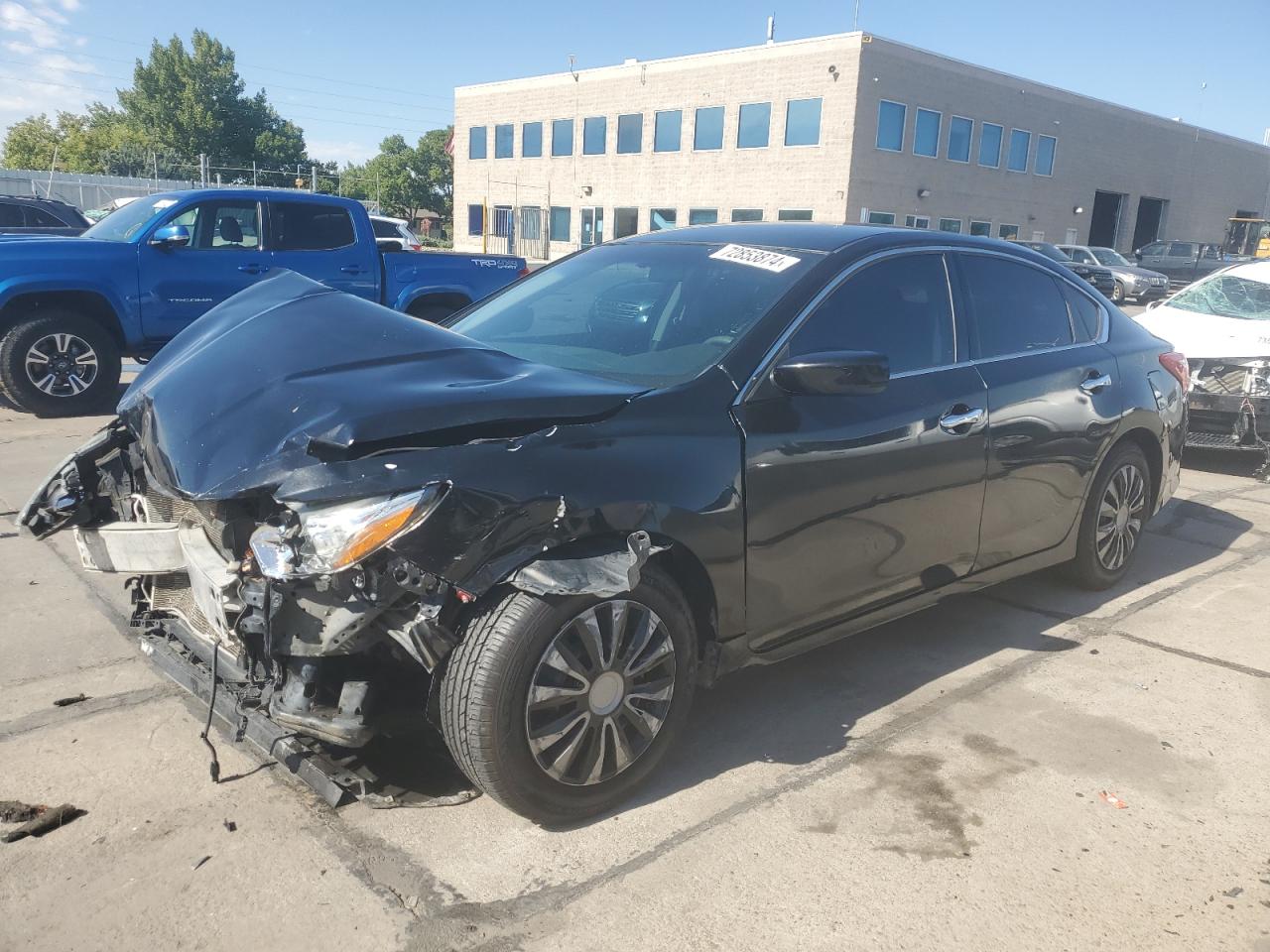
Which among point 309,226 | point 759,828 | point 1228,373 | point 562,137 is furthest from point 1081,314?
point 562,137

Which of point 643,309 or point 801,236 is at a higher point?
point 801,236

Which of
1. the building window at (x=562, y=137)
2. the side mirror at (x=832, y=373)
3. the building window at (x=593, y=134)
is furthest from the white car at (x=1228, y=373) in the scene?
the building window at (x=562, y=137)

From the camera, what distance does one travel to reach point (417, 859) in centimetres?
269

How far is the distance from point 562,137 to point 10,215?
33.9 m

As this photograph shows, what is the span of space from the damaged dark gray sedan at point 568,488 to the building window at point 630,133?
Answer: 40538 mm

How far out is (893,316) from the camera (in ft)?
12.4

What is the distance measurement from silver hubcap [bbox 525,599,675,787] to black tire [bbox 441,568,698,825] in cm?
2

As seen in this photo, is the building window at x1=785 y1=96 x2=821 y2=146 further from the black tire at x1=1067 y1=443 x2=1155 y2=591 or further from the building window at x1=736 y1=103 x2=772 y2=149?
the black tire at x1=1067 y1=443 x2=1155 y2=591

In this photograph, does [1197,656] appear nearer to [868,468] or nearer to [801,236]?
[868,468]

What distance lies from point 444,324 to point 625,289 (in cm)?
85

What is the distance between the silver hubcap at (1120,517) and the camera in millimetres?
4922

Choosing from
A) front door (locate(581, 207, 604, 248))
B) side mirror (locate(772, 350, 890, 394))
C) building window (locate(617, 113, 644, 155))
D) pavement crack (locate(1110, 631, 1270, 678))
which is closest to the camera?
side mirror (locate(772, 350, 890, 394))

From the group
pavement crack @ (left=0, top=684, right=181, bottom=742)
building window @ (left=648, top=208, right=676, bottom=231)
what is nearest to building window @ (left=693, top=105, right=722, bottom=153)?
building window @ (left=648, top=208, right=676, bottom=231)

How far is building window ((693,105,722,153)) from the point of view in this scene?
130 feet
